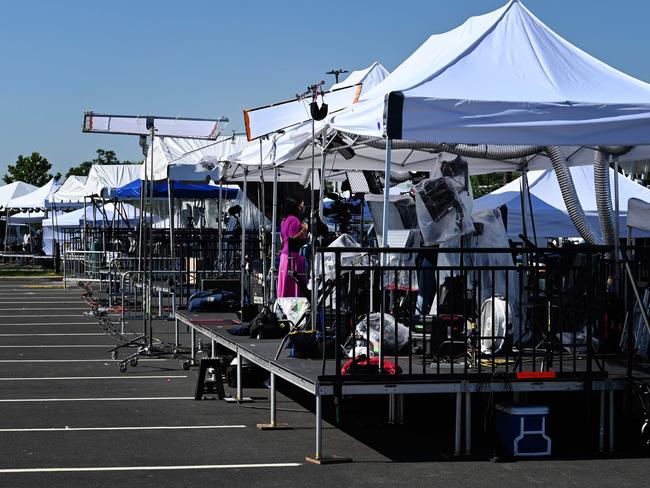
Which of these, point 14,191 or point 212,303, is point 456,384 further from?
point 14,191

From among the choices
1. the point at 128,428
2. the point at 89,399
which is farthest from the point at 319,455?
the point at 89,399

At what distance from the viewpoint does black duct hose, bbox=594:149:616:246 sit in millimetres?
12344

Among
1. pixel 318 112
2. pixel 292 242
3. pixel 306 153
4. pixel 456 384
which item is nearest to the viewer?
pixel 456 384

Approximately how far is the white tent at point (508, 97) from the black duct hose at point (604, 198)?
63.0 inches

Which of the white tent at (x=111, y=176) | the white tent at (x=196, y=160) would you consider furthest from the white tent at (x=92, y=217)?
the white tent at (x=196, y=160)

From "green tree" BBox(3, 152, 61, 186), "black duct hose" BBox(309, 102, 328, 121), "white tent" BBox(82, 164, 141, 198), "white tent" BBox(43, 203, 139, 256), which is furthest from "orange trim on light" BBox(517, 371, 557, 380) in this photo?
"green tree" BBox(3, 152, 61, 186)

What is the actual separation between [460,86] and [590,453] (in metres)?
3.39

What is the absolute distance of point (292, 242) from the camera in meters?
14.9

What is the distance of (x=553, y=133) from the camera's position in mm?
9945

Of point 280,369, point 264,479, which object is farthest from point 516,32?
point 264,479

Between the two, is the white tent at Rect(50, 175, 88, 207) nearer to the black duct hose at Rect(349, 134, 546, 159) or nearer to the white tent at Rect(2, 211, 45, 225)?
the black duct hose at Rect(349, 134, 546, 159)

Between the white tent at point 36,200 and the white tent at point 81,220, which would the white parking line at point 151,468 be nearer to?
the white tent at point 81,220

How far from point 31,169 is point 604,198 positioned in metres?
85.0

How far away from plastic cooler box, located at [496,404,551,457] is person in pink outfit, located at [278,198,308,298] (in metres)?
5.90
